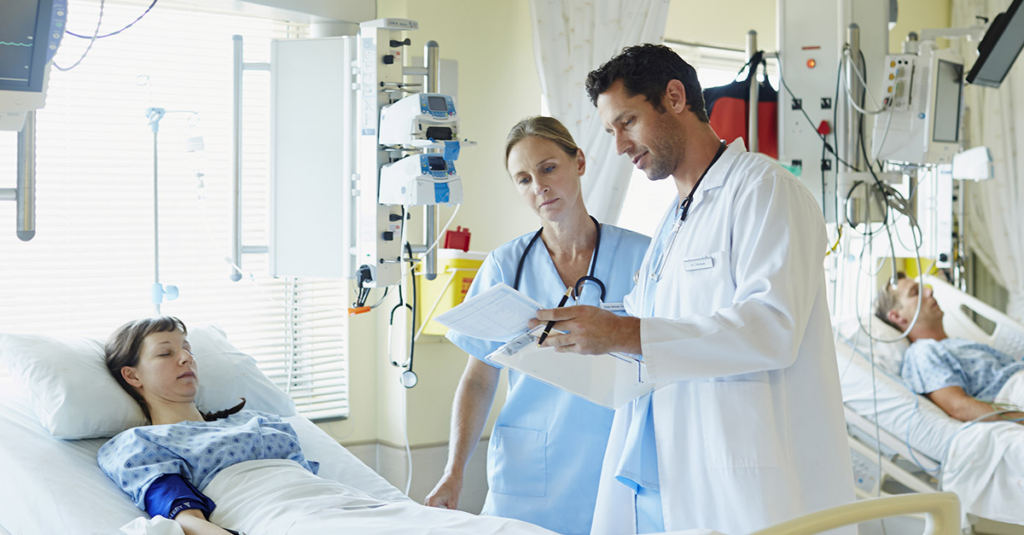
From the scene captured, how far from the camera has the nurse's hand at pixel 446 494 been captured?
1692mm

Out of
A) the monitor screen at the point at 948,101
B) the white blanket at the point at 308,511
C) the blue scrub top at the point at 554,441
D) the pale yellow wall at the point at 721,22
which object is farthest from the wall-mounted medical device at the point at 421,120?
the pale yellow wall at the point at 721,22

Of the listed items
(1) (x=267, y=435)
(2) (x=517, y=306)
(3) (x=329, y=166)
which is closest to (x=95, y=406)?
(1) (x=267, y=435)

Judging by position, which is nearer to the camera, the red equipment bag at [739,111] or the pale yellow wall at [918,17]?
the red equipment bag at [739,111]

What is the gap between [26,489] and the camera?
5.92 ft

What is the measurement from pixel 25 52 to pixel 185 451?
894 millimetres

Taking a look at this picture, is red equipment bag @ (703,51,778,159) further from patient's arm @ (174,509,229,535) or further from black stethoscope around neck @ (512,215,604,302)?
patient's arm @ (174,509,229,535)

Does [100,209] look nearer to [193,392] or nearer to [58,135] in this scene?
[58,135]

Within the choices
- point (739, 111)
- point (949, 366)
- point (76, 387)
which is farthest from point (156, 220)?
point (949, 366)

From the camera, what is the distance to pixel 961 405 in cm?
317

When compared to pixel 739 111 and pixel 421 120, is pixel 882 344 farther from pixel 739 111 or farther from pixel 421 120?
pixel 421 120

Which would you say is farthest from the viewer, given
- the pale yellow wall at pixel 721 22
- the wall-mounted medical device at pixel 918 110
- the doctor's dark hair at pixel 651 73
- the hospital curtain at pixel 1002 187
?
the hospital curtain at pixel 1002 187

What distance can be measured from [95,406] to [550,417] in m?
1.13

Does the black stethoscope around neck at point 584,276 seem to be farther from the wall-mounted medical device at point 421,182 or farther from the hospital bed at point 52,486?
the hospital bed at point 52,486

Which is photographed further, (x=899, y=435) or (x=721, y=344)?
(x=899, y=435)
